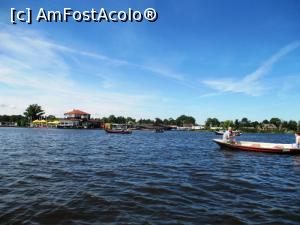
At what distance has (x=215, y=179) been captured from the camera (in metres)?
14.6

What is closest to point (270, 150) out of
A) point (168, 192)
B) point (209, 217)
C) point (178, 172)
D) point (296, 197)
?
point (178, 172)

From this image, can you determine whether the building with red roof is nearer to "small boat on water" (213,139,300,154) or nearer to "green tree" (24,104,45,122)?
"green tree" (24,104,45,122)

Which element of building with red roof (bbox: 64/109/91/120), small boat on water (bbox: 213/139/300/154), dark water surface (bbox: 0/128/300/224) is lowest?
dark water surface (bbox: 0/128/300/224)

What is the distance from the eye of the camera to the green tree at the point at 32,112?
152 metres

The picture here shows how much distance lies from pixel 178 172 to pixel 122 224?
9144mm

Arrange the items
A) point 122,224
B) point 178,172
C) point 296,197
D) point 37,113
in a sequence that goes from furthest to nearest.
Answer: point 37,113 → point 178,172 → point 296,197 → point 122,224

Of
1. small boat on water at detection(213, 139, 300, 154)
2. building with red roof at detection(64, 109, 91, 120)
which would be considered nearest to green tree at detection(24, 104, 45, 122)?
building with red roof at detection(64, 109, 91, 120)

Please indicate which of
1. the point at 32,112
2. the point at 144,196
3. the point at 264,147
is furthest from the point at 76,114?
the point at 144,196

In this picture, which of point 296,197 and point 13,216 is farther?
point 296,197

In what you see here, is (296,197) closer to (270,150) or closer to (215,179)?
(215,179)

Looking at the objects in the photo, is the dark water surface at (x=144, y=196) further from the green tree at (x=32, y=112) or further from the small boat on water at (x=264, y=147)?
the green tree at (x=32, y=112)

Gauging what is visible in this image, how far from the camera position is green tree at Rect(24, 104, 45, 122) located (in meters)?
152

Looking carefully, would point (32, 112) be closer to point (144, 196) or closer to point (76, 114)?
point (76, 114)

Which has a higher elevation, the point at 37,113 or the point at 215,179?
the point at 37,113
